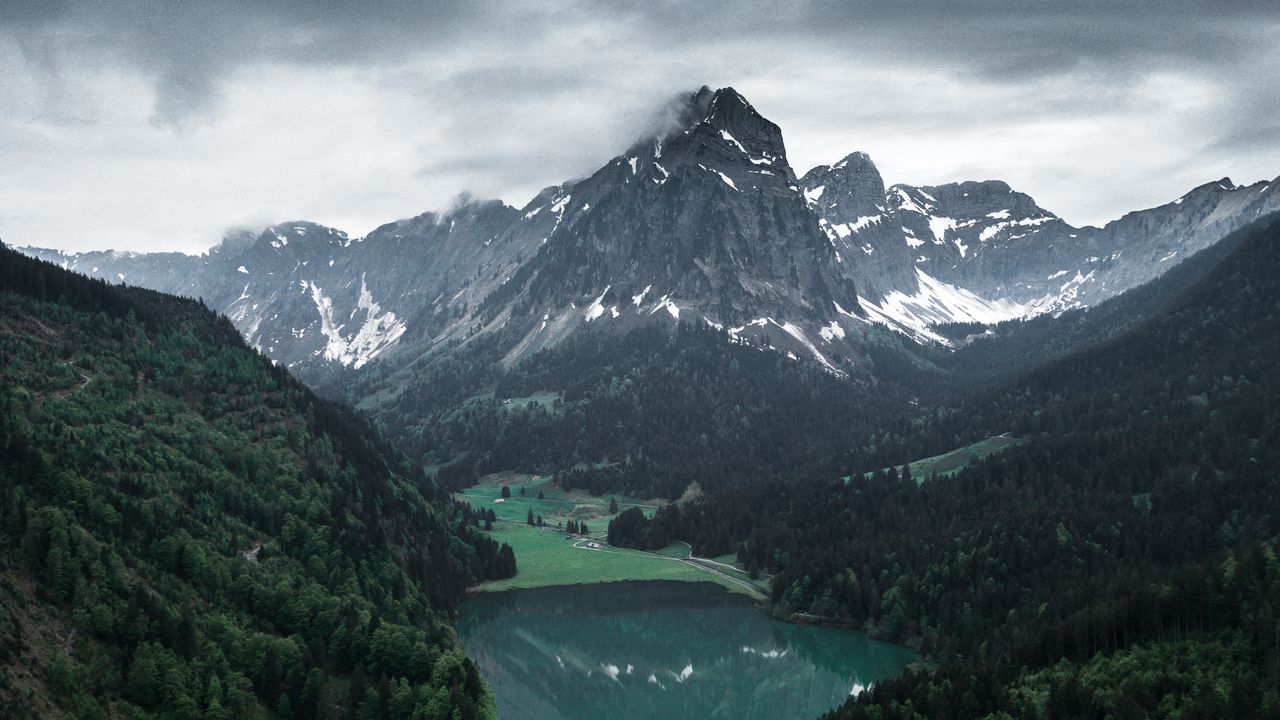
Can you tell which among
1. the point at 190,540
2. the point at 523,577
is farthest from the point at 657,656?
the point at 190,540

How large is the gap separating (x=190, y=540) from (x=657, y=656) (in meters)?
57.5

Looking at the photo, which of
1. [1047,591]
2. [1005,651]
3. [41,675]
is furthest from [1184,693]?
[41,675]

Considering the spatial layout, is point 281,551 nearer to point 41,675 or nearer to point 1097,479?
point 41,675

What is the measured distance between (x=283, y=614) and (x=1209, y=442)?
460 feet

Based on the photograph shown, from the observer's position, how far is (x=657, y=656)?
449 ft

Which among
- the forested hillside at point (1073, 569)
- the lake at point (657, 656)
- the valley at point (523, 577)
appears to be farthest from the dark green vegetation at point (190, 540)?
the forested hillside at point (1073, 569)

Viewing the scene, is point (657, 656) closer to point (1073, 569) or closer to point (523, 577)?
point (523, 577)

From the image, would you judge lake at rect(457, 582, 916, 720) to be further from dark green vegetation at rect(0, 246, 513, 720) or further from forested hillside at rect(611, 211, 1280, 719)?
dark green vegetation at rect(0, 246, 513, 720)

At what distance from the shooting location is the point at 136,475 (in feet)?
374

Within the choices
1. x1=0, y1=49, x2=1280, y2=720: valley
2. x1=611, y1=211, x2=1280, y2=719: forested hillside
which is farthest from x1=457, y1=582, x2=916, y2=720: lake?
x1=611, y1=211, x2=1280, y2=719: forested hillside

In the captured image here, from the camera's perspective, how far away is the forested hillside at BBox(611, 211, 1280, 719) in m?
87.8

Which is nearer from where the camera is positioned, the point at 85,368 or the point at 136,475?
the point at 136,475

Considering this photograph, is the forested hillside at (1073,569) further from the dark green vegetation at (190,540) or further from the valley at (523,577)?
the dark green vegetation at (190,540)

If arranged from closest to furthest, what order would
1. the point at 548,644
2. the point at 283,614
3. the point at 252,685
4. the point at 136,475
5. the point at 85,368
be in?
the point at 252,685, the point at 283,614, the point at 136,475, the point at 85,368, the point at 548,644
